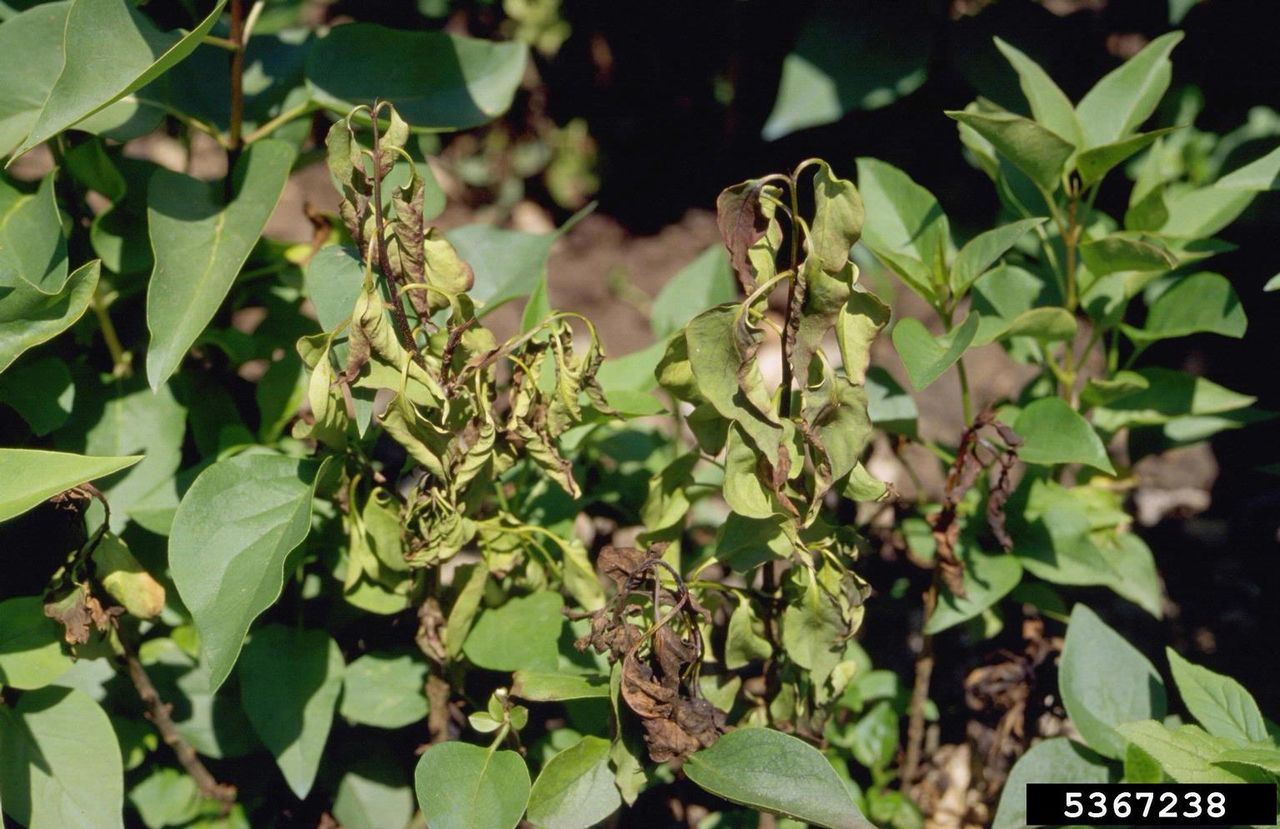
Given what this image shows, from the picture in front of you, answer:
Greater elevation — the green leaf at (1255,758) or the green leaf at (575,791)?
the green leaf at (575,791)

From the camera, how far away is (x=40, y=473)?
3.38ft

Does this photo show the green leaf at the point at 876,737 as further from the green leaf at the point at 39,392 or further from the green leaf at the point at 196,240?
the green leaf at the point at 39,392

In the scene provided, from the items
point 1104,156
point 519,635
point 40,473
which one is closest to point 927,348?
point 1104,156

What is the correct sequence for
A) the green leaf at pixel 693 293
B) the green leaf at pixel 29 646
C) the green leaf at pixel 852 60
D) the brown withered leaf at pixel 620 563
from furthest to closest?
the green leaf at pixel 852 60, the green leaf at pixel 693 293, the green leaf at pixel 29 646, the brown withered leaf at pixel 620 563

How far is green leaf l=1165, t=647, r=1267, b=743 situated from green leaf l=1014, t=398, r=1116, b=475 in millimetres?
241

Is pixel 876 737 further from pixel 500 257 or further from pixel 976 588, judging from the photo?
pixel 500 257

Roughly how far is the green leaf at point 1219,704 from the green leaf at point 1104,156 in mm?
586

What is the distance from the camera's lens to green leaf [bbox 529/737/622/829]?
113cm

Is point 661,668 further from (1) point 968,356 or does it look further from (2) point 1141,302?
(1) point 968,356

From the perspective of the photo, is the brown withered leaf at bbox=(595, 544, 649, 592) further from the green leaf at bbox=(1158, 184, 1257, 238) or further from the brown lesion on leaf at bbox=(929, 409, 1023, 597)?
the green leaf at bbox=(1158, 184, 1257, 238)

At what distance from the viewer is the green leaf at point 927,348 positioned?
113cm

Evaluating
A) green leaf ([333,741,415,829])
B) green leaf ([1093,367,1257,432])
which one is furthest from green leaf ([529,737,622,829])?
green leaf ([1093,367,1257,432])

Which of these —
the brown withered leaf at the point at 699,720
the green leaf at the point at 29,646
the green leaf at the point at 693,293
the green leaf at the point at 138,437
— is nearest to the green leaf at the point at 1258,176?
the green leaf at the point at 693,293

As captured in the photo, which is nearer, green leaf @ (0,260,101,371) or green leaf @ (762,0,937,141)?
green leaf @ (0,260,101,371)
